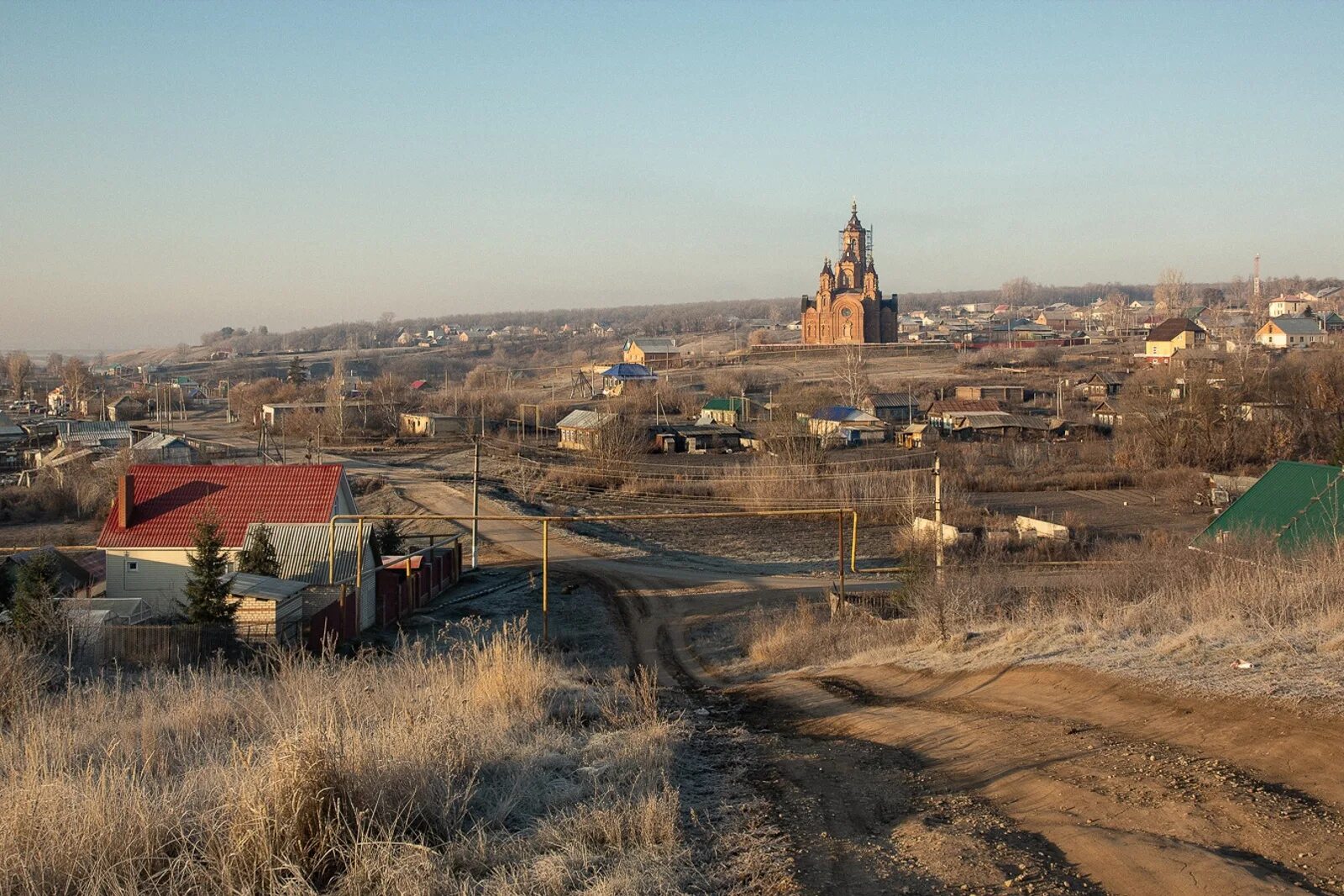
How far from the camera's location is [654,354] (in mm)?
100625

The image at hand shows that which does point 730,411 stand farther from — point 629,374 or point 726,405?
point 629,374

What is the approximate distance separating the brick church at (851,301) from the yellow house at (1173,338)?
882 inches

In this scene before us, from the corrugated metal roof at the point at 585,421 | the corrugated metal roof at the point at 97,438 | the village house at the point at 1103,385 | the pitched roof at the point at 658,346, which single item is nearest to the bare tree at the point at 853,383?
the village house at the point at 1103,385

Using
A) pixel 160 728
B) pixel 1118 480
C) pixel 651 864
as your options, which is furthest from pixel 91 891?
pixel 1118 480

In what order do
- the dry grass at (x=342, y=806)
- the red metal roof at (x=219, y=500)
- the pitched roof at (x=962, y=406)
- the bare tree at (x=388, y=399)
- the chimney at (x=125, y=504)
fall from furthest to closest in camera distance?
the bare tree at (x=388, y=399) → the pitched roof at (x=962, y=406) → the chimney at (x=125, y=504) → the red metal roof at (x=219, y=500) → the dry grass at (x=342, y=806)

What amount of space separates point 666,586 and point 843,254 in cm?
7274

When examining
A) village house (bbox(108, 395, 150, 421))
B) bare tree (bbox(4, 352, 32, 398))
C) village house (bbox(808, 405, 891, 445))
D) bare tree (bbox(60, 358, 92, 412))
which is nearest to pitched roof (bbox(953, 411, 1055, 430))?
village house (bbox(808, 405, 891, 445))

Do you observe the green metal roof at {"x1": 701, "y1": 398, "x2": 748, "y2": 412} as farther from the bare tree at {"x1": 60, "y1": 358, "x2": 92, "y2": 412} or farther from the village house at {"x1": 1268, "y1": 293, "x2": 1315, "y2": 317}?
the village house at {"x1": 1268, "y1": 293, "x2": 1315, "y2": 317}

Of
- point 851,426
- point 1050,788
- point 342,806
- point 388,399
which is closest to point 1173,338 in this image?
point 851,426

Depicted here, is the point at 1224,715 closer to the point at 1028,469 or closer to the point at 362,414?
the point at 1028,469

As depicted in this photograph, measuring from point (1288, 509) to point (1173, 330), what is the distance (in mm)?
64161

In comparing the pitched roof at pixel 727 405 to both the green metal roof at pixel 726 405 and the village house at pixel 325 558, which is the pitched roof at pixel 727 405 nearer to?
the green metal roof at pixel 726 405

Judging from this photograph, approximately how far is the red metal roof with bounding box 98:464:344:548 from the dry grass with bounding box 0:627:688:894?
14.9 m

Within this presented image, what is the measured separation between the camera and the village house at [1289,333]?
77.6 metres
